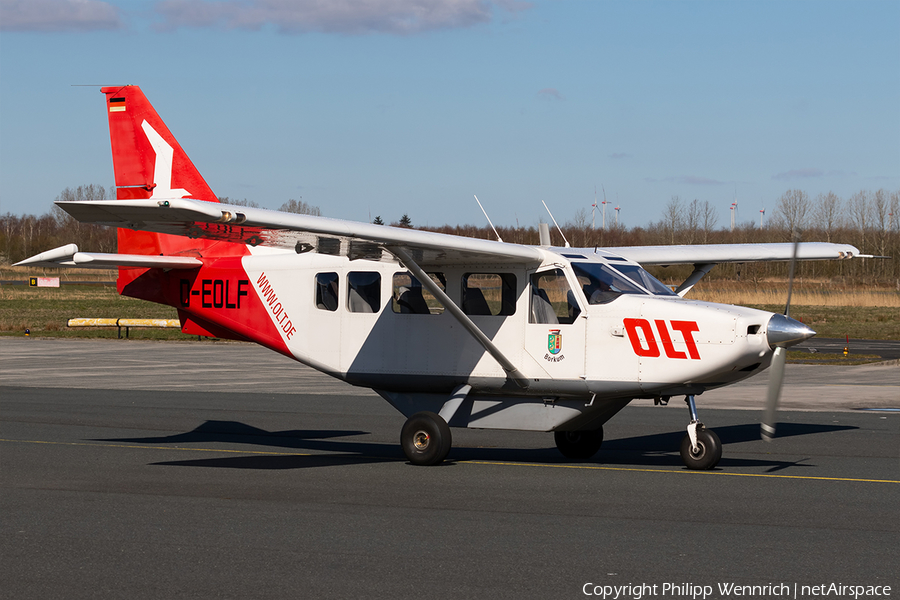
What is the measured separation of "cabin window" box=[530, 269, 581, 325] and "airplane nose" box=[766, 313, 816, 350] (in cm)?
215

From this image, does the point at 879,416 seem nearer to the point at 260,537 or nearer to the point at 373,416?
the point at 373,416

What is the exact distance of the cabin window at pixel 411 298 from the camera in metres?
12.4

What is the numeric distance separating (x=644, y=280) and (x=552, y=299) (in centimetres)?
108

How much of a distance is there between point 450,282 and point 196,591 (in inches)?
256

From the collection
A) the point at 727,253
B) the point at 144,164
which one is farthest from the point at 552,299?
the point at 144,164

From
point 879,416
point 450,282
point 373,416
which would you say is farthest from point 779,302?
point 450,282

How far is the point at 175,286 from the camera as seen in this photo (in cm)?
1396

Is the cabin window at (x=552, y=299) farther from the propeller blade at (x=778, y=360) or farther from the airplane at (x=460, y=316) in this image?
the propeller blade at (x=778, y=360)

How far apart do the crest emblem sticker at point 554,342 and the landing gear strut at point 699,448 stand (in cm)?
157

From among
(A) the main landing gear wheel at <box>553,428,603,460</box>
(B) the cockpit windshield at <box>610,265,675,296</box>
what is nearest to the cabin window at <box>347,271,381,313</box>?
(A) the main landing gear wheel at <box>553,428,603,460</box>

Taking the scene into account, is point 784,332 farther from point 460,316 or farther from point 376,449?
point 376,449

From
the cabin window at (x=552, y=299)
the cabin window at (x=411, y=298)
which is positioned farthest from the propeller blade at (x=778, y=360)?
the cabin window at (x=411, y=298)

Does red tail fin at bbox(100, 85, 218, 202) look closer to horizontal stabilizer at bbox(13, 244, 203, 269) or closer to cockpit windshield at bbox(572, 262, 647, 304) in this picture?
horizontal stabilizer at bbox(13, 244, 203, 269)

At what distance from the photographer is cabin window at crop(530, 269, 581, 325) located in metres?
11.5
